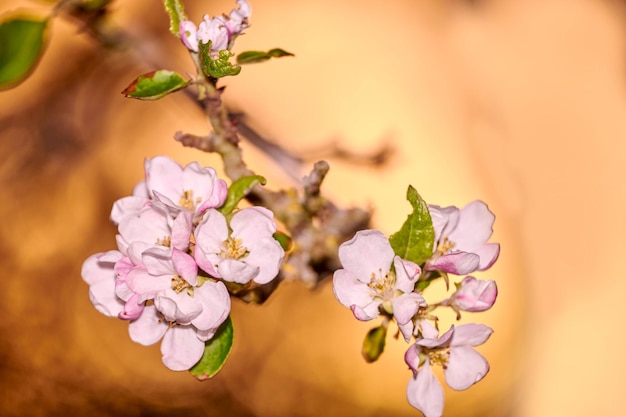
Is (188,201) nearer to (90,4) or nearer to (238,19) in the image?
(238,19)

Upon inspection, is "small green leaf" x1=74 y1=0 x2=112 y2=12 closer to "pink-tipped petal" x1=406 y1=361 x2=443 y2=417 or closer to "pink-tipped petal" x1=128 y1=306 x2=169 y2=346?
"pink-tipped petal" x1=128 y1=306 x2=169 y2=346

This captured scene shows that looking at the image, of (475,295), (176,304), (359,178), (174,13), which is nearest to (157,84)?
(174,13)

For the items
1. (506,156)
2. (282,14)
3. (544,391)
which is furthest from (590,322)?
(282,14)

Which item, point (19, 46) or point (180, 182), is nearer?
point (180, 182)

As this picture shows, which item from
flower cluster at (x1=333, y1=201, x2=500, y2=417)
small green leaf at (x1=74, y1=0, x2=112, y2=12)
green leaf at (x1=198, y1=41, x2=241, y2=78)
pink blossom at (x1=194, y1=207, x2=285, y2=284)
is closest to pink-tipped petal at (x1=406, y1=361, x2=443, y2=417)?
flower cluster at (x1=333, y1=201, x2=500, y2=417)

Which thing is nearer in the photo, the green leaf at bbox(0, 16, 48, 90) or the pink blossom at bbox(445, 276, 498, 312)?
the pink blossom at bbox(445, 276, 498, 312)

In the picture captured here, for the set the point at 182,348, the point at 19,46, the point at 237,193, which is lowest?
the point at 182,348
